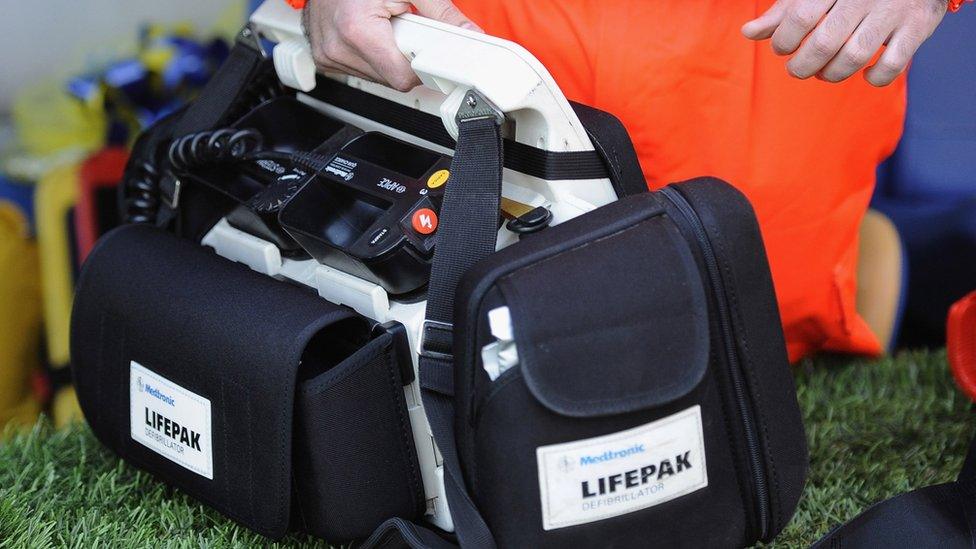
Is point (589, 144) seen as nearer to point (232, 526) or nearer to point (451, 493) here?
point (451, 493)

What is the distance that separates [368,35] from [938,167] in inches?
40.6

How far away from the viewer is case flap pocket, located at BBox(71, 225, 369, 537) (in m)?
1.03

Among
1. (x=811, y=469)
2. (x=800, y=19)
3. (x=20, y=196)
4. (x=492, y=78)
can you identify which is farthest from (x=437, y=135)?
(x=20, y=196)

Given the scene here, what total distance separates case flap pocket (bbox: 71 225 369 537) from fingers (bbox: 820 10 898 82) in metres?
0.54

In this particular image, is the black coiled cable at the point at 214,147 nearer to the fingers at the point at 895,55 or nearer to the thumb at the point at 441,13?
the thumb at the point at 441,13

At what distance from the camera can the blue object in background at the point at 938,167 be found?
5.59 feet

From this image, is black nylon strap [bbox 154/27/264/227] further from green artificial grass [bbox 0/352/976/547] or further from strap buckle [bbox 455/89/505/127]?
strap buckle [bbox 455/89/505/127]

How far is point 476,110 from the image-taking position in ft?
3.48

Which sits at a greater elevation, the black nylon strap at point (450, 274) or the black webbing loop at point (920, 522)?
the black nylon strap at point (450, 274)

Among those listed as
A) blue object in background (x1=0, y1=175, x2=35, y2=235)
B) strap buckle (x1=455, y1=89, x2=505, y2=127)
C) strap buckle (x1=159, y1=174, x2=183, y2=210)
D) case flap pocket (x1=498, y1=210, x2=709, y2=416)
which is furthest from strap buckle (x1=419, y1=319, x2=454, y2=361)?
blue object in background (x1=0, y1=175, x2=35, y2=235)

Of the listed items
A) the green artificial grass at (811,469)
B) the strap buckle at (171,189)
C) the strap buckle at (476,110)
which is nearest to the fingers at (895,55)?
the strap buckle at (476,110)

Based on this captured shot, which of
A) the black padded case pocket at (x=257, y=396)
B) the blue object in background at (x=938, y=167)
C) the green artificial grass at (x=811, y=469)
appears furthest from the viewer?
the blue object in background at (x=938, y=167)

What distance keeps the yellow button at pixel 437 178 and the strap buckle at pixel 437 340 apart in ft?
0.52

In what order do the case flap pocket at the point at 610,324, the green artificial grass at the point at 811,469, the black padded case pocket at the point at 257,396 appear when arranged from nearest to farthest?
the case flap pocket at the point at 610,324
the black padded case pocket at the point at 257,396
the green artificial grass at the point at 811,469
